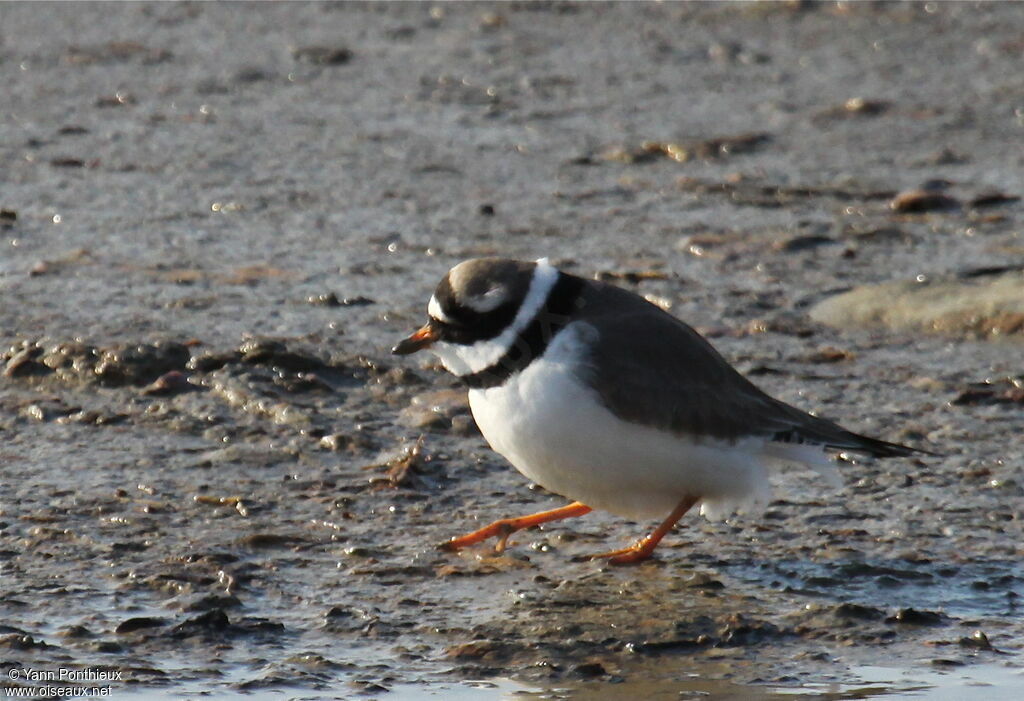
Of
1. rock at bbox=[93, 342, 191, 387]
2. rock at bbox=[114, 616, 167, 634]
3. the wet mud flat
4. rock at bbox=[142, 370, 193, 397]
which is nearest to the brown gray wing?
the wet mud flat

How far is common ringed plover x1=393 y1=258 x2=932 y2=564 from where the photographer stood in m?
5.48

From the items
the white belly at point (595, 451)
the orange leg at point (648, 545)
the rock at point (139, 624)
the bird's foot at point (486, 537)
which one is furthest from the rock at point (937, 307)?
the rock at point (139, 624)

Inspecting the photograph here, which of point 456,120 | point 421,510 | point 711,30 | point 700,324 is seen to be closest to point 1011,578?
point 421,510

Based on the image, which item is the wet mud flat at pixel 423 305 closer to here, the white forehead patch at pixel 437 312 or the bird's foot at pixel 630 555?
the bird's foot at pixel 630 555

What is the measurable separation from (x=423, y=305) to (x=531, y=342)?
7.33 feet

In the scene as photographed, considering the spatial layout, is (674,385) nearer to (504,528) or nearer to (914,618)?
(504,528)

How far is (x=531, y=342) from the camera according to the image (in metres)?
5.69

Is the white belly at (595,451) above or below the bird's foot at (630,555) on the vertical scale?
above

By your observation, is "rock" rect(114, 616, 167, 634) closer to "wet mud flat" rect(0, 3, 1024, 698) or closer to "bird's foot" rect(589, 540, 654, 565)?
"wet mud flat" rect(0, 3, 1024, 698)

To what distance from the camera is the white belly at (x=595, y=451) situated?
214 inches

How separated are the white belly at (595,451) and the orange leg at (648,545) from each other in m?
0.03

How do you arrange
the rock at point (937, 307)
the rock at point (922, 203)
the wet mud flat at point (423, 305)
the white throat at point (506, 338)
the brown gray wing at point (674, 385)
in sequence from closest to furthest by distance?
the wet mud flat at point (423, 305) → the brown gray wing at point (674, 385) → the white throat at point (506, 338) → the rock at point (937, 307) → the rock at point (922, 203)

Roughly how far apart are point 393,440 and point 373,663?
1.86 metres

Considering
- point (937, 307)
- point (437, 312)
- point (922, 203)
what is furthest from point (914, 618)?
point (922, 203)
